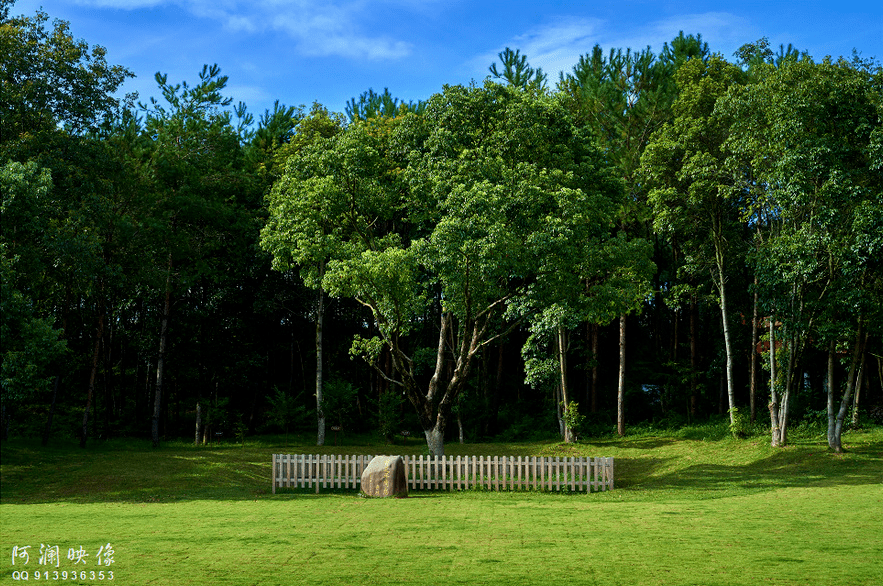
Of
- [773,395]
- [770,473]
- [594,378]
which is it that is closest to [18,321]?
[770,473]

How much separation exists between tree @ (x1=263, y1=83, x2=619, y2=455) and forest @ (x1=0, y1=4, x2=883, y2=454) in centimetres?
9

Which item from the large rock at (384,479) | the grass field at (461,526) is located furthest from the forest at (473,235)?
the large rock at (384,479)

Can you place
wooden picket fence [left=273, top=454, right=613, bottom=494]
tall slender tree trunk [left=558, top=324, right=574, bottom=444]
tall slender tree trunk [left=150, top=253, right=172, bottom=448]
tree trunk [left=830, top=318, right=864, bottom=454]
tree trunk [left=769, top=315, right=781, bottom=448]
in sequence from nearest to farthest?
wooden picket fence [left=273, top=454, right=613, bottom=494]
tree trunk [left=830, top=318, right=864, bottom=454]
tree trunk [left=769, top=315, right=781, bottom=448]
tall slender tree trunk [left=558, top=324, right=574, bottom=444]
tall slender tree trunk [left=150, top=253, right=172, bottom=448]

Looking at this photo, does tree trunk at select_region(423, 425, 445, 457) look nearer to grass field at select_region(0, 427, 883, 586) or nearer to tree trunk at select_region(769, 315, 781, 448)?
grass field at select_region(0, 427, 883, 586)

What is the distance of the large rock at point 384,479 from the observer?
1566cm

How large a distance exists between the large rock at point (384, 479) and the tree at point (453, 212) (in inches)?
185

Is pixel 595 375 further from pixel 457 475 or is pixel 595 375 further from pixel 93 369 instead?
pixel 93 369

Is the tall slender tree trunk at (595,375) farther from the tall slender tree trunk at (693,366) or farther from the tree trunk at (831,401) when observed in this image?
the tree trunk at (831,401)

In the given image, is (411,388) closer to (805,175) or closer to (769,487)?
(769,487)

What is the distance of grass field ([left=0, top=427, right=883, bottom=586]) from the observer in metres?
7.80

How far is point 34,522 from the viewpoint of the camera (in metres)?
11.6

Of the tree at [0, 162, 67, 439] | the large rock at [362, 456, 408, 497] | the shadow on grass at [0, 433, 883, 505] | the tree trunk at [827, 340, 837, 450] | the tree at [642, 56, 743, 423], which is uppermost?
the tree at [642, 56, 743, 423]

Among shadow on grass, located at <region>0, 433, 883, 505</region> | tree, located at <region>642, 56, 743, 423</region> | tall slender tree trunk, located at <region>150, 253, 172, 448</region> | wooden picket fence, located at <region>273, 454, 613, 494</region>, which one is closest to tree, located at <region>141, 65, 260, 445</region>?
tall slender tree trunk, located at <region>150, 253, 172, 448</region>

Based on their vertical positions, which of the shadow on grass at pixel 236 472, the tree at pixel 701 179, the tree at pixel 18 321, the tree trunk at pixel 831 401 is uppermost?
the tree at pixel 701 179
